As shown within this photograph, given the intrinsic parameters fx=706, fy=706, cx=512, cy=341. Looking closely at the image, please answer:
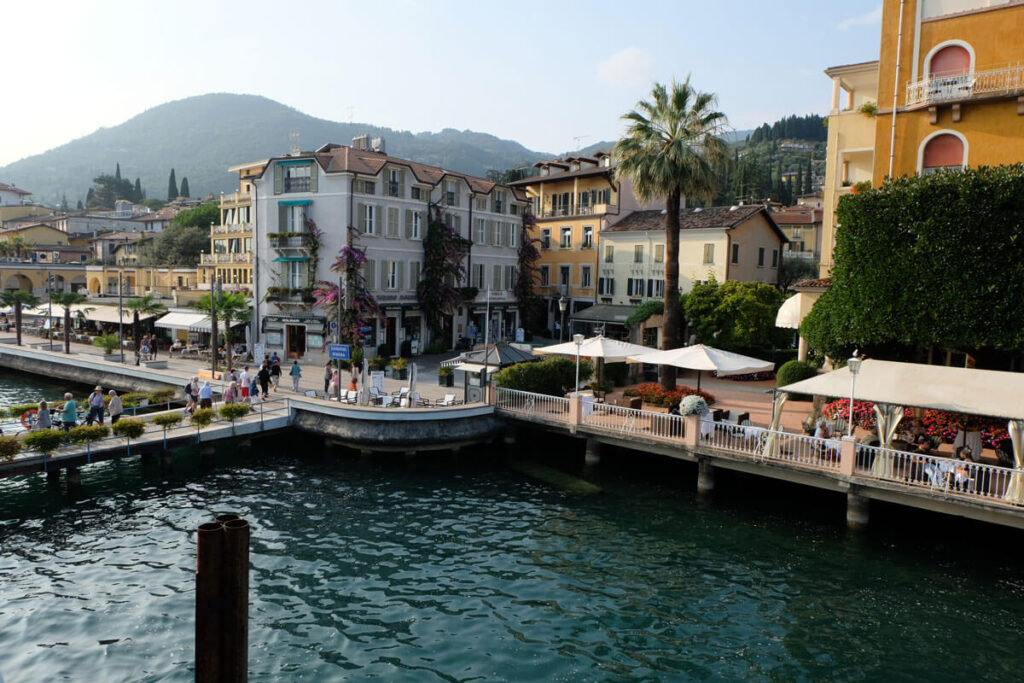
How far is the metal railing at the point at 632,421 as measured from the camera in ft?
78.4

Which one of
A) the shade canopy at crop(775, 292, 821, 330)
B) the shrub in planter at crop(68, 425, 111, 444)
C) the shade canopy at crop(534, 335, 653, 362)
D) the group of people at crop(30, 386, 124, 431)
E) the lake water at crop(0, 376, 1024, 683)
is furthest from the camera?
the shade canopy at crop(775, 292, 821, 330)

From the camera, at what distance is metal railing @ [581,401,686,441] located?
78.4ft

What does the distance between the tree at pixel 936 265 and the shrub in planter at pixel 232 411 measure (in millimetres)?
21899

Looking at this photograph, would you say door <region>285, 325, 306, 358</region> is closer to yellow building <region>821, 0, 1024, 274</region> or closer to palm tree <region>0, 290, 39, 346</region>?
palm tree <region>0, 290, 39, 346</region>

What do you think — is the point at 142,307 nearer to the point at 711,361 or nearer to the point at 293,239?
the point at 293,239

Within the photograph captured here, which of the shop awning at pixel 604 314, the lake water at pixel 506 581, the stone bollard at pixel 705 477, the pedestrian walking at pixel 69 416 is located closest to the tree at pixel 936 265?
the lake water at pixel 506 581

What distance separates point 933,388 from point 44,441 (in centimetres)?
2630

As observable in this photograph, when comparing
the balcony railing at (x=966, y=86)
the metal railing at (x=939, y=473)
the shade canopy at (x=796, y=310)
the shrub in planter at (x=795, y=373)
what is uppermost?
the balcony railing at (x=966, y=86)

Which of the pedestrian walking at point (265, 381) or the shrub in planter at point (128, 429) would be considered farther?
the pedestrian walking at point (265, 381)

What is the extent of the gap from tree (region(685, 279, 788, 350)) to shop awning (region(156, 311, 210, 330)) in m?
30.6

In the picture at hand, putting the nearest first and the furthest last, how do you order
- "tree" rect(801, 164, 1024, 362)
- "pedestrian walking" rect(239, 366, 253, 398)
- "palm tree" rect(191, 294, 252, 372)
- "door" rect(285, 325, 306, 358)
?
"tree" rect(801, 164, 1024, 362)
"pedestrian walking" rect(239, 366, 253, 398)
"palm tree" rect(191, 294, 252, 372)
"door" rect(285, 325, 306, 358)

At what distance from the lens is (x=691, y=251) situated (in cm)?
4988

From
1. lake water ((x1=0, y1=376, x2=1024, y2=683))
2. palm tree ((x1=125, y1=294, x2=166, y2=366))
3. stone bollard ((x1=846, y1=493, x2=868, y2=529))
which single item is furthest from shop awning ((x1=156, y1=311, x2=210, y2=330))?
stone bollard ((x1=846, y1=493, x2=868, y2=529))

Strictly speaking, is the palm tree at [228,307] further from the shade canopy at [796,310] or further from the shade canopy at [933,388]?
the shade canopy at [933,388]
